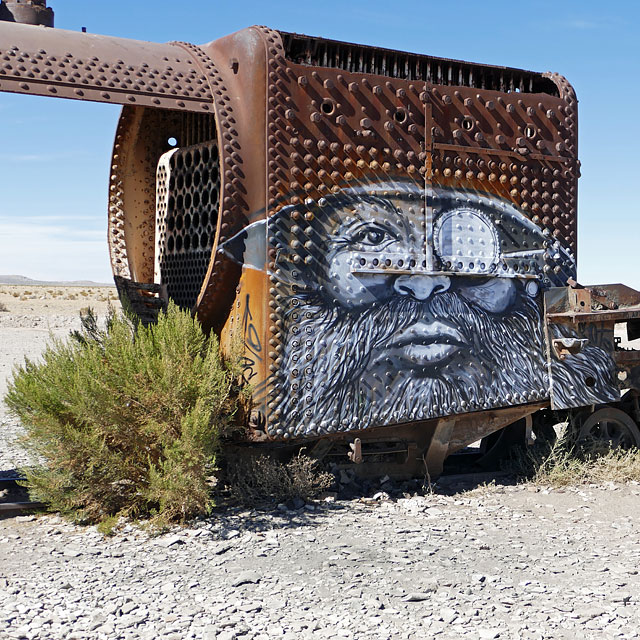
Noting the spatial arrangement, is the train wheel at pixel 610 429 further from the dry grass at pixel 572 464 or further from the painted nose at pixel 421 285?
the painted nose at pixel 421 285

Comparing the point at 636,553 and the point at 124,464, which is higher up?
the point at 124,464

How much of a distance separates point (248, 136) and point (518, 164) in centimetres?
275

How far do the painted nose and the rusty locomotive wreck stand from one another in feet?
0.07

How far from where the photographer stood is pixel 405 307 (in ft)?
23.8

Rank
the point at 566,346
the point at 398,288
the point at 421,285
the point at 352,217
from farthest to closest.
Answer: the point at 566,346
the point at 421,285
the point at 398,288
the point at 352,217

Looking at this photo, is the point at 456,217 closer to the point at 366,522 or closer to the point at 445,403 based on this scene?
the point at 445,403

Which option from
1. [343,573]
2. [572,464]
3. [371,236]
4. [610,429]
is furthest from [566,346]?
[343,573]

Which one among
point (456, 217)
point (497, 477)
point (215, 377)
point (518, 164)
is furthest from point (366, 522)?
point (518, 164)

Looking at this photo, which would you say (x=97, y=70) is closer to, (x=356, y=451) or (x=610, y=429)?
(x=356, y=451)

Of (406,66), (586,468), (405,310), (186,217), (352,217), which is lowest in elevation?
(586,468)

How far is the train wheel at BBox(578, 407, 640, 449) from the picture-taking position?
8.74 m

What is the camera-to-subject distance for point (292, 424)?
6.75 m

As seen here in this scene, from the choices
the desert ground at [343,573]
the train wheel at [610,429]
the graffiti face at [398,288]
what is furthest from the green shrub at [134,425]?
the train wheel at [610,429]

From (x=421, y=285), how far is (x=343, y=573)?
9.14 ft
